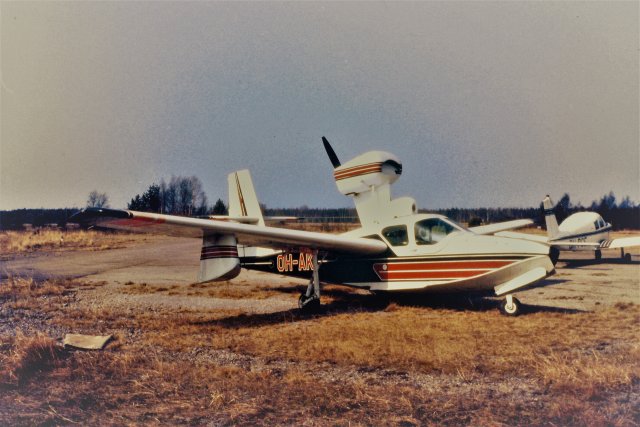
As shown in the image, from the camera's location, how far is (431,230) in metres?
9.29

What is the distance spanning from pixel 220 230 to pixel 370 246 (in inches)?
137

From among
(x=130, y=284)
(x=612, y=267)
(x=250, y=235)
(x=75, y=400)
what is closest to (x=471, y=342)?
(x=250, y=235)

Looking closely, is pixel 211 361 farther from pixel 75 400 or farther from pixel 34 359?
pixel 34 359

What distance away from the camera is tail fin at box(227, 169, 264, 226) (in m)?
12.2

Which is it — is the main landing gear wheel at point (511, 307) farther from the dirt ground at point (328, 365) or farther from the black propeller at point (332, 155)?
the black propeller at point (332, 155)

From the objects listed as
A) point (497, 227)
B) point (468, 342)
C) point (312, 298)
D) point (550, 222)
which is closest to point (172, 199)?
point (312, 298)

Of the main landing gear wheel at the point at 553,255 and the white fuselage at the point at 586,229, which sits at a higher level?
the white fuselage at the point at 586,229

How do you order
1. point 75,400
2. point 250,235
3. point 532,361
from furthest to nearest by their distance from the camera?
point 250,235, point 532,361, point 75,400

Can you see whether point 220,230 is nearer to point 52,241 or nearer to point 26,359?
point 26,359

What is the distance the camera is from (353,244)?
9.44 metres

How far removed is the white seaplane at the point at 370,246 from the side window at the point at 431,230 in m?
0.02

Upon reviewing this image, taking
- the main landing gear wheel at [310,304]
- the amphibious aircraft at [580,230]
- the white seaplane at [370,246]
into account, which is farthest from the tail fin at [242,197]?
the amphibious aircraft at [580,230]

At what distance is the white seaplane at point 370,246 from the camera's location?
7809 mm

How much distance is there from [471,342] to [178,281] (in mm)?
10706
